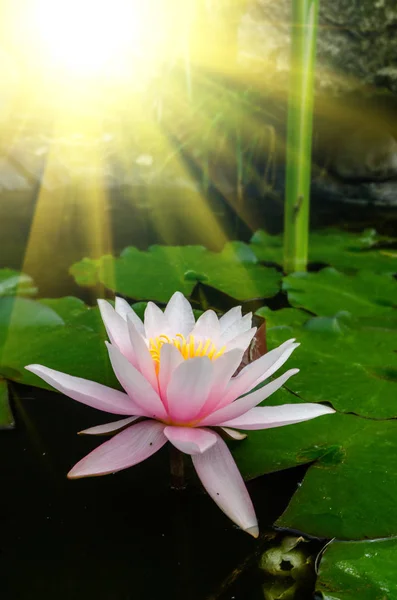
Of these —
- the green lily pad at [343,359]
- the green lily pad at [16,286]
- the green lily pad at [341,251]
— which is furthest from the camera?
the green lily pad at [341,251]

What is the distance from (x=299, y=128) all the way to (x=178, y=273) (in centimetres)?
56

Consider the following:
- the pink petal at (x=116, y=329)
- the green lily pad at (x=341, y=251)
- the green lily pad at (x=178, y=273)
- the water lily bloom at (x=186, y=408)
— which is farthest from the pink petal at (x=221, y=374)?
the green lily pad at (x=341, y=251)

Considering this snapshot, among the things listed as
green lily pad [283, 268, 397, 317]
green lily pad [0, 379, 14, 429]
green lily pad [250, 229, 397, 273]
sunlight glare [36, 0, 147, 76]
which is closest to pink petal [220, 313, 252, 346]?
green lily pad [0, 379, 14, 429]

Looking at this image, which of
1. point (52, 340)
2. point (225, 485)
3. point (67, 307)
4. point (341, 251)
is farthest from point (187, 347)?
point (341, 251)

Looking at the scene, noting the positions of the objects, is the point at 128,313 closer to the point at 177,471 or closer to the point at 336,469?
the point at 177,471

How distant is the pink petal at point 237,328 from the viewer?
2.76 feet

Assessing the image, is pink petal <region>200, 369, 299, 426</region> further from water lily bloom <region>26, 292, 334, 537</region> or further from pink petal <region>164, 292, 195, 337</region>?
pink petal <region>164, 292, 195, 337</region>

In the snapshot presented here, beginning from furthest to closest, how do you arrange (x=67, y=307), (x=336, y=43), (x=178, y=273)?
(x=336, y=43)
(x=178, y=273)
(x=67, y=307)

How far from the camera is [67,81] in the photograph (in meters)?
3.89

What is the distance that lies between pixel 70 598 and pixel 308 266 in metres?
1.47

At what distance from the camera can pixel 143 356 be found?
697 mm

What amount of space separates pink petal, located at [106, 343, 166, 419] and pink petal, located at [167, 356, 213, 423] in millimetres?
17

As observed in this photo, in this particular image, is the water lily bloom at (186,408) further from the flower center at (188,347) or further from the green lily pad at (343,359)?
the green lily pad at (343,359)

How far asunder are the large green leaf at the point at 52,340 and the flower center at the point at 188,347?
210 millimetres
